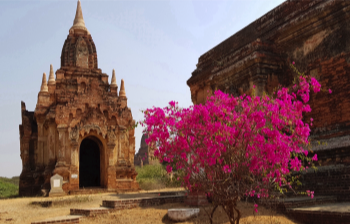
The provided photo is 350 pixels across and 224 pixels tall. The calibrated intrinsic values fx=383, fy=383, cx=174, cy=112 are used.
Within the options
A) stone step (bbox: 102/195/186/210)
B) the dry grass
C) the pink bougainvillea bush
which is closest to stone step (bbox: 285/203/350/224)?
the dry grass

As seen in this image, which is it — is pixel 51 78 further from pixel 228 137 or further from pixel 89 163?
pixel 228 137

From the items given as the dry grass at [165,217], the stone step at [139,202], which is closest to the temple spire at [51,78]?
the stone step at [139,202]

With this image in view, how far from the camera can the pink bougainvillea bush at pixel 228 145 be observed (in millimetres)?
4883

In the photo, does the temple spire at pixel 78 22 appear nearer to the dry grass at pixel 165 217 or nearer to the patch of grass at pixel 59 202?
the patch of grass at pixel 59 202

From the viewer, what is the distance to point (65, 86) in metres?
19.3

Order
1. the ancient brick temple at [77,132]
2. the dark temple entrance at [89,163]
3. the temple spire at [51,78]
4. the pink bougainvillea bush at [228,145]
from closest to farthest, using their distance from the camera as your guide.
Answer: the pink bougainvillea bush at [228,145]
the ancient brick temple at [77,132]
the temple spire at [51,78]
the dark temple entrance at [89,163]

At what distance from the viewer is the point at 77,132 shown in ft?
57.0

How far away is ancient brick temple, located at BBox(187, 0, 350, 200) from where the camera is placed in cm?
701

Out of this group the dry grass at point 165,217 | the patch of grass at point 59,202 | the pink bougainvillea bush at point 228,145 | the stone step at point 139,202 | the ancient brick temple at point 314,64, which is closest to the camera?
the pink bougainvillea bush at point 228,145

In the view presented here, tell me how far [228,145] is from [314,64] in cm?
388

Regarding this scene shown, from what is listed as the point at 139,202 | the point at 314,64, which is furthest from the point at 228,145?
the point at 139,202

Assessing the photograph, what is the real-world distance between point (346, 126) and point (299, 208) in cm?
191

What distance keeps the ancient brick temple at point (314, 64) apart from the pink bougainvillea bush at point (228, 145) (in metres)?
2.06

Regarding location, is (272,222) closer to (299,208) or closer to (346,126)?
(299,208)
